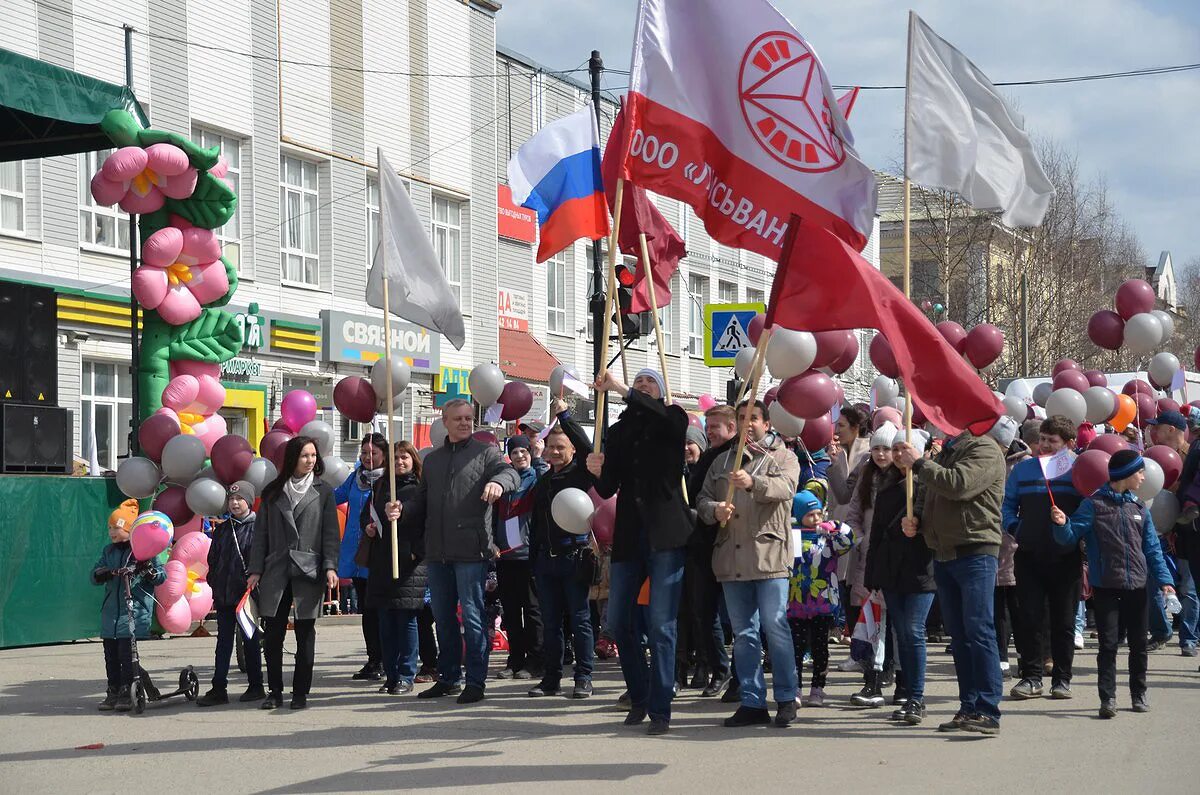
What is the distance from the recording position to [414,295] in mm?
11695

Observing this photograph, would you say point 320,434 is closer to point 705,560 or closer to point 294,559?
point 294,559

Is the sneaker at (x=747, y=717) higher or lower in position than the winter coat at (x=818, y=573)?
lower

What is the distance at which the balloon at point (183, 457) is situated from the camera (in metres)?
12.8

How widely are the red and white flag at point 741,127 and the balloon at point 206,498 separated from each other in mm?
5064

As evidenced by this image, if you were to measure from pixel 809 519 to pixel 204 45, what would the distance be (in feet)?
58.6

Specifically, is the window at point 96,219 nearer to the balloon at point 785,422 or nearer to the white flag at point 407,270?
the white flag at point 407,270

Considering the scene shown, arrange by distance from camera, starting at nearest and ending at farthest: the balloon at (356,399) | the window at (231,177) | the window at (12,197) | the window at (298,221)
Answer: the balloon at (356,399), the window at (12,197), the window at (231,177), the window at (298,221)

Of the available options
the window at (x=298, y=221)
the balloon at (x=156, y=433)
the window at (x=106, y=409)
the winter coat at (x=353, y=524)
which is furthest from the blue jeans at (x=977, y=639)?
the window at (x=298, y=221)

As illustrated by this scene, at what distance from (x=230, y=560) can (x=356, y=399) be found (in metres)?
2.27

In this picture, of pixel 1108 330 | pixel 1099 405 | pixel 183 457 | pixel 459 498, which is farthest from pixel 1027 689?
pixel 1108 330

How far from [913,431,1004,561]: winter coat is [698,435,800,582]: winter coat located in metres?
0.83

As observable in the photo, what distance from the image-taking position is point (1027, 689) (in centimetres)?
1037

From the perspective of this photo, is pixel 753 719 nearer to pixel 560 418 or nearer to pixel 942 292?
pixel 560 418

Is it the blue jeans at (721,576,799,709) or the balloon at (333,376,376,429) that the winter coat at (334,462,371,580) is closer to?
the balloon at (333,376,376,429)
